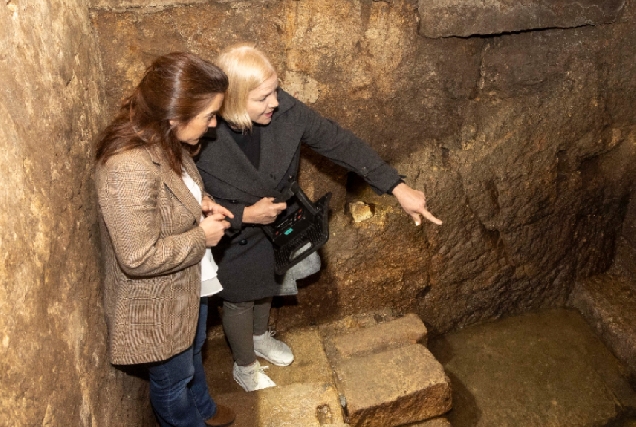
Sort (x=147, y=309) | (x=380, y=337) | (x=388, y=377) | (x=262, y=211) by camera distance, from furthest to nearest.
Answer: (x=380, y=337) < (x=388, y=377) < (x=262, y=211) < (x=147, y=309)

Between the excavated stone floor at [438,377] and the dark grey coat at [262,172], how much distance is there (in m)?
0.58

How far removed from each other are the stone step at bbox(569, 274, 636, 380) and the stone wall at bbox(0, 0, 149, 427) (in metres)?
2.81

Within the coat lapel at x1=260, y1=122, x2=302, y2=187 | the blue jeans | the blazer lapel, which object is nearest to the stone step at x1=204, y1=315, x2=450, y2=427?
the blue jeans

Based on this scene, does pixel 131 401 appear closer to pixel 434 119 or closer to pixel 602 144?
pixel 434 119

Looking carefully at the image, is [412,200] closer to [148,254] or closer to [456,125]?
[456,125]

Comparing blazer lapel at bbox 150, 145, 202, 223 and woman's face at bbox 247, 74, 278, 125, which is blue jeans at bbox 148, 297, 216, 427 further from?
woman's face at bbox 247, 74, 278, 125

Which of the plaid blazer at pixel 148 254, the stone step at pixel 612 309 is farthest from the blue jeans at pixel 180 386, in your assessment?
the stone step at pixel 612 309

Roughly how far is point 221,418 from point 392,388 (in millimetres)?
834

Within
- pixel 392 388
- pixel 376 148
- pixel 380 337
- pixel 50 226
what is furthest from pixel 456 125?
pixel 50 226

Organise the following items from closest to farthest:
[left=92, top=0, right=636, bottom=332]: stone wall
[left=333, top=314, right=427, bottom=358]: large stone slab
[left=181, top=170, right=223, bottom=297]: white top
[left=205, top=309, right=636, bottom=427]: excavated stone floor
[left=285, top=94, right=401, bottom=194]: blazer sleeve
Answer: [left=181, top=170, right=223, bottom=297]: white top < [left=285, top=94, right=401, bottom=194]: blazer sleeve < [left=92, top=0, right=636, bottom=332]: stone wall < [left=205, top=309, right=636, bottom=427]: excavated stone floor < [left=333, top=314, right=427, bottom=358]: large stone slab

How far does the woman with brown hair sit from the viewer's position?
1.98 meters

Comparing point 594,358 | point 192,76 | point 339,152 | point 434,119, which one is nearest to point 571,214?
point 594,358

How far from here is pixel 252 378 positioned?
3182 mm

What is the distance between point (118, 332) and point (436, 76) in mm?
2054
